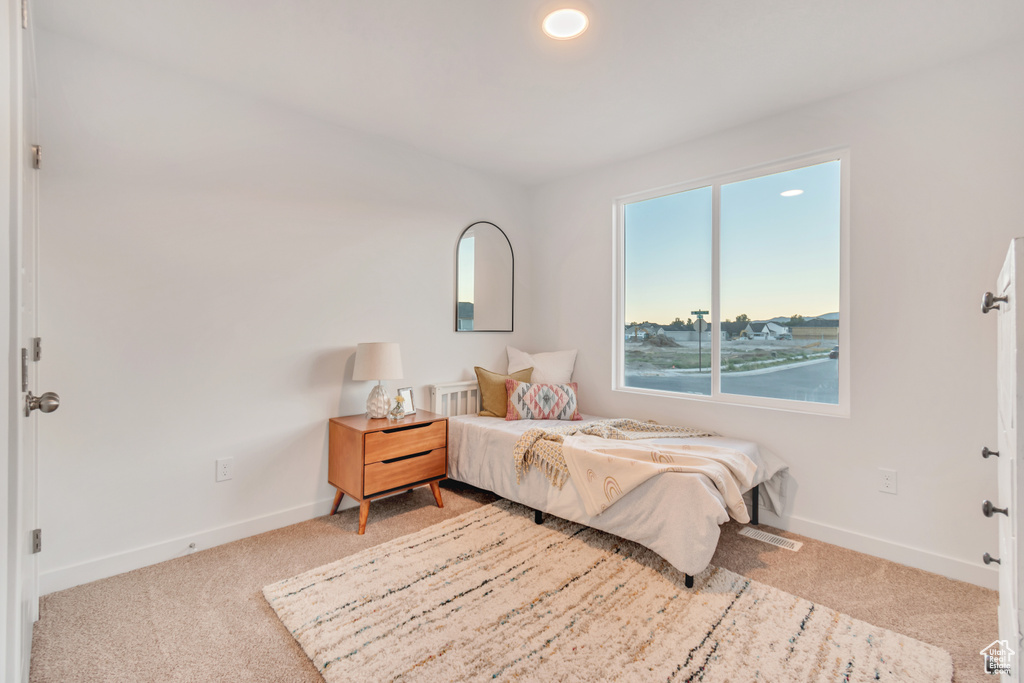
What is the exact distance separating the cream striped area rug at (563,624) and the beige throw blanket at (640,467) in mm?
326

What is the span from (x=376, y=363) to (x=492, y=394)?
1005mm

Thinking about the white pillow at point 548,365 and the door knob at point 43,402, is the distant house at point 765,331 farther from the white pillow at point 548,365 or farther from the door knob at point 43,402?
the door knob at point 43,402

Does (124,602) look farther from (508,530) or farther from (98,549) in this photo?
(508,530)

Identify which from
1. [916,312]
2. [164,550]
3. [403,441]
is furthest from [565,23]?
[164,550]

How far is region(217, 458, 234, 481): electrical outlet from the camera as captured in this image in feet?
8.14

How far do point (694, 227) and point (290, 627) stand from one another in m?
3.17

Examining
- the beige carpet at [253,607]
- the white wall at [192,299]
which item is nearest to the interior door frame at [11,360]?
the beige carpet at [253,607]

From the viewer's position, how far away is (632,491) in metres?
2.29

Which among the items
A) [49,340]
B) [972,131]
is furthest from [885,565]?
[49,340]

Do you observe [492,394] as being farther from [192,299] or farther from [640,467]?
[192,299]

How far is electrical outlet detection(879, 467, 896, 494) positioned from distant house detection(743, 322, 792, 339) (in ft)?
2.84

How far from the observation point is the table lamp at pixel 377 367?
2791mm

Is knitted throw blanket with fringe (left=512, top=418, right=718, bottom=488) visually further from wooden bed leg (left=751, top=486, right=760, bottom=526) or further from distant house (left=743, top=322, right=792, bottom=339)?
distant house (left=743, top=322, right=792, bottom=339)

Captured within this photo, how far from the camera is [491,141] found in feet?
10.5
